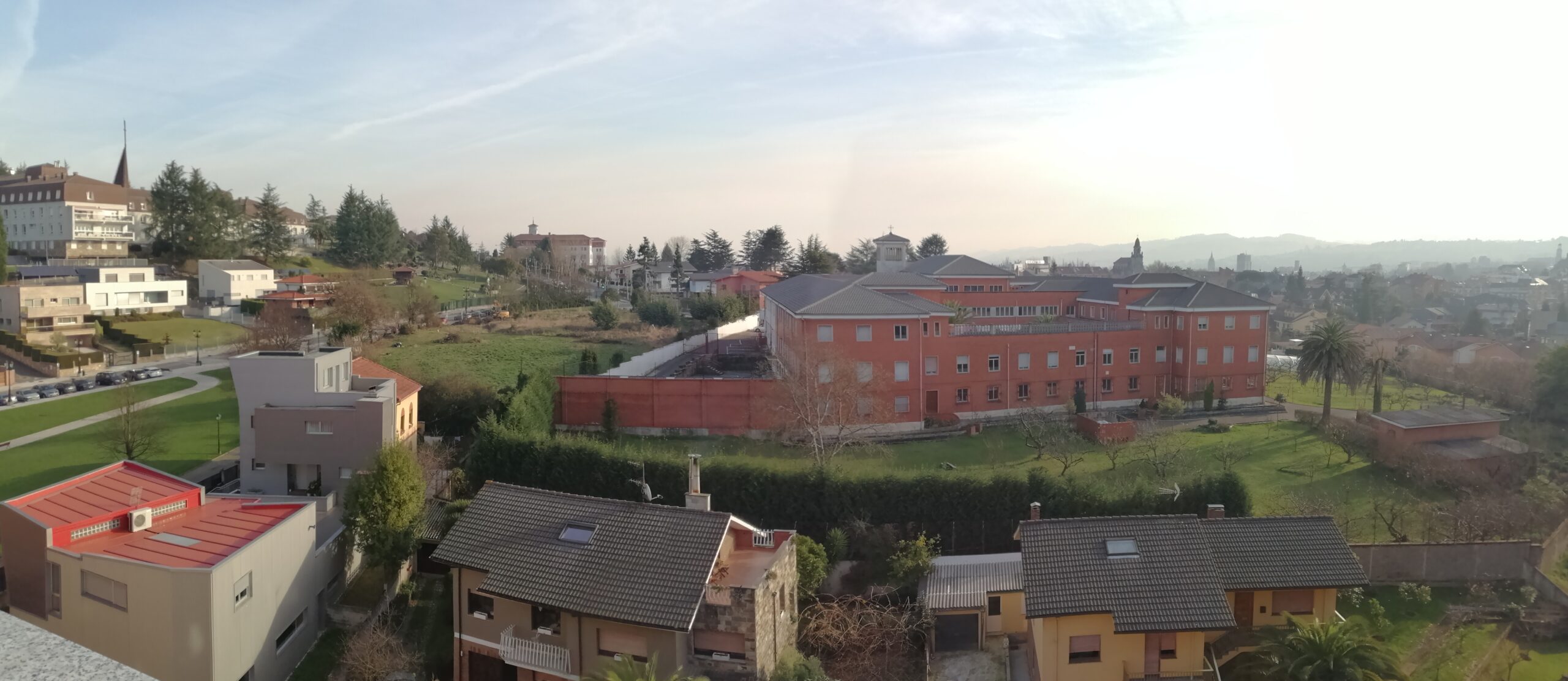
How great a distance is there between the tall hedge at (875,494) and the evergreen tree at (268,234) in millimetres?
54583

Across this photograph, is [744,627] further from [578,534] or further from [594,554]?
[578,534]

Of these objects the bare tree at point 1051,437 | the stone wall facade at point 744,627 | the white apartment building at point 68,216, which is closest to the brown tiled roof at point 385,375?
the stone wall facade at point 744,627

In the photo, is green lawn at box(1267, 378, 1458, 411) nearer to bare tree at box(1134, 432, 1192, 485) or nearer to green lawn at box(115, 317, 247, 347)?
bare tree at box(1134, 432, 1192, 485)

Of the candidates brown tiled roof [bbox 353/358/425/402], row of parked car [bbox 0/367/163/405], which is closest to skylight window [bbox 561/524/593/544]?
brown tiled roof [bbox 353/358/425/402]

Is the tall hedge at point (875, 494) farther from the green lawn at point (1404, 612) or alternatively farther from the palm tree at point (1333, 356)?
the palm tree at point (1333, 356)

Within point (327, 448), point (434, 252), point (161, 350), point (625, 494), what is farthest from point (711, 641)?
point (434, 252)

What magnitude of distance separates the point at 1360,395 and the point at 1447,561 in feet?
81.0

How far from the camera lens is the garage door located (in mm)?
16719

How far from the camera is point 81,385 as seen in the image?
3731 centimetres

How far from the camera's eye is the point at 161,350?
45.0m

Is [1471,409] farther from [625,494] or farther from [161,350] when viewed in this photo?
[161,350]

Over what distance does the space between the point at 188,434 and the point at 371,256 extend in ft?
139

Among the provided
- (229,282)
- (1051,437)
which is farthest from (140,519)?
(229,282)

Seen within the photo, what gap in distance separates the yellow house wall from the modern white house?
183 feet
